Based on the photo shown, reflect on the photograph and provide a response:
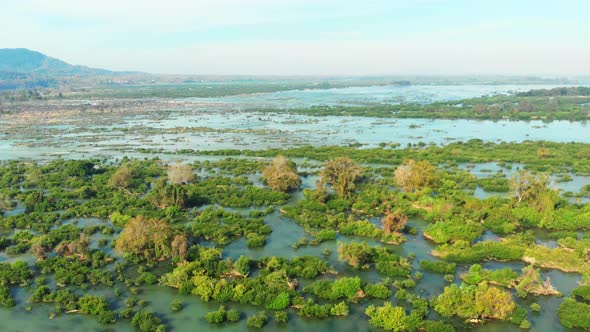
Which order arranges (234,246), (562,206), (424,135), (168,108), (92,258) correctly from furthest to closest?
(168,108) < (424,135) < (562,206) < (234,246) < (92,258)

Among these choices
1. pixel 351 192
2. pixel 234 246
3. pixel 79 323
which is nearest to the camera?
pixel 79 323

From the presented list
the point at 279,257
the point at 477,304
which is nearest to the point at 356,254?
the point at 279,257

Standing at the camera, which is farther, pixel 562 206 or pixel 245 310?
pixel 562 206

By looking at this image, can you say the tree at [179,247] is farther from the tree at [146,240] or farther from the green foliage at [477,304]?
the green foliage at [477,304]

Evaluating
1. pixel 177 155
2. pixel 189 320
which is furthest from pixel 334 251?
pixel 177 155

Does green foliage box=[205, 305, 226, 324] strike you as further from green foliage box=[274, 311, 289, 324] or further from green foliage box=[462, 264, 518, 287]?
green foliage box=[462, 264, 518, 287]

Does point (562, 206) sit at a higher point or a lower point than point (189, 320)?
higher

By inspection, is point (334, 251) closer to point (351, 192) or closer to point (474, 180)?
point (351, 192)

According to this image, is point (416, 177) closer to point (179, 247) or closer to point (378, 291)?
point (378, 291)
